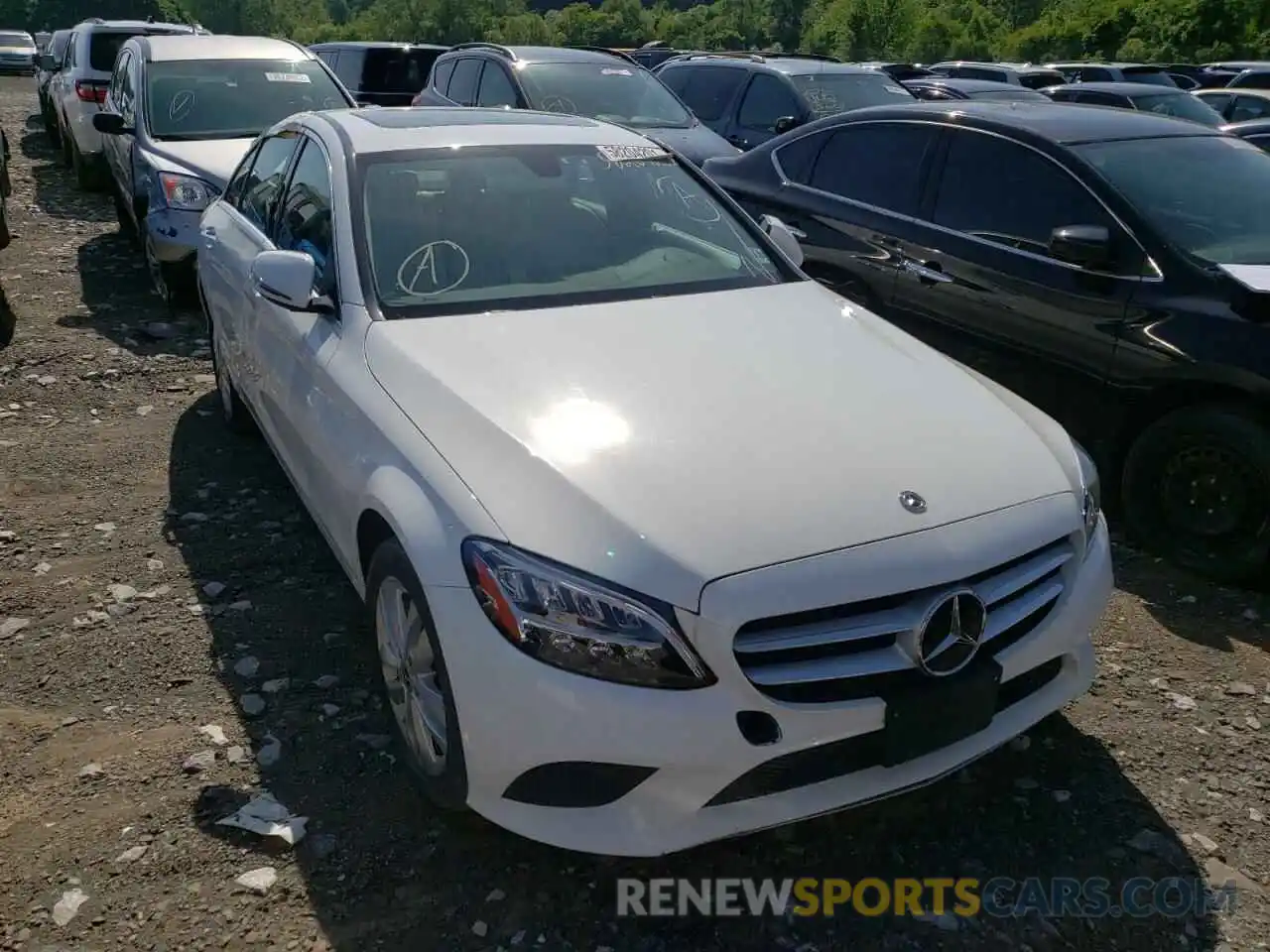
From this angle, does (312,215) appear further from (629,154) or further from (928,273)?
(928,273)

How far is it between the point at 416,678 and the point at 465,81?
29.8ft

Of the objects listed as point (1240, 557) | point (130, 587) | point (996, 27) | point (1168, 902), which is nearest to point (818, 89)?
point (1240, 557)

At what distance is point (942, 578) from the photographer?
2477 mm

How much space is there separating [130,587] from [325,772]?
1463mm

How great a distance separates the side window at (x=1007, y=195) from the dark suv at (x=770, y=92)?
503 centimetres

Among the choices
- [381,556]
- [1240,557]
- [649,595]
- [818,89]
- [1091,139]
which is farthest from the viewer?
[818,89]

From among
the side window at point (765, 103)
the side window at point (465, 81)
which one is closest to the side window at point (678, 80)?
the side window at point (765, 103)

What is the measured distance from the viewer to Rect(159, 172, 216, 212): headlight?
7.16m

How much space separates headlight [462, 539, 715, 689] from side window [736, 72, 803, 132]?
8.89 m

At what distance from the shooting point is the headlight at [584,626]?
234 centimetres

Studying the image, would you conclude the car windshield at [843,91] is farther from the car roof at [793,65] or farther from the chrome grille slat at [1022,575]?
the chrome grille slat at [1022,575]

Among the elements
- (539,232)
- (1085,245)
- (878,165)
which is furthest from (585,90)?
(539,232)

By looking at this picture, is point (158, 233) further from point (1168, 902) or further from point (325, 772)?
point (1168, 902)

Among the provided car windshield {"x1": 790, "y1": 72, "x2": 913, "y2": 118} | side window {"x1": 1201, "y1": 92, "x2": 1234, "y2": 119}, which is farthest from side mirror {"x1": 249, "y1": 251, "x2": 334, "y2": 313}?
side window {"x1": 1201, "y1": 92, "x2": 1234, "y2": 119}
